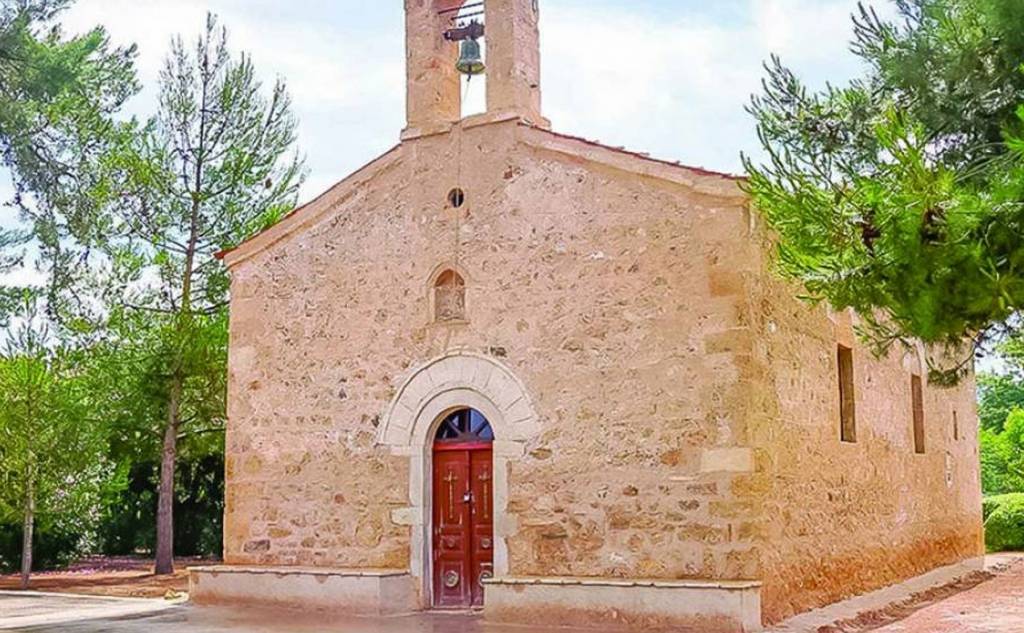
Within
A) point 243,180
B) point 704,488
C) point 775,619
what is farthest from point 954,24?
point 243,180

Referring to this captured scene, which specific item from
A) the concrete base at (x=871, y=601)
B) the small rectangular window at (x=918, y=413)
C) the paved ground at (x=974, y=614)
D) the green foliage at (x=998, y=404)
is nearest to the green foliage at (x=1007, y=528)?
the concrete base at (x=871, y=601)

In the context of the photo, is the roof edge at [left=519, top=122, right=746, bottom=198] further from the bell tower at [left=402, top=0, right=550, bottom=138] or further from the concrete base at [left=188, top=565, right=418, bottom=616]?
the concrete base at [left=188, top=565, right=418, bottom=616]

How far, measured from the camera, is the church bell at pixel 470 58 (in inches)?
470

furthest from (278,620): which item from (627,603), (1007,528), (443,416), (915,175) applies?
(1007,528)

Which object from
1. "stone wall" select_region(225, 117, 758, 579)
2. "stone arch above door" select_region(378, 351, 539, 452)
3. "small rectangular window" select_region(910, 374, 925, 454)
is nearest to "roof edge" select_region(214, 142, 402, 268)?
"stone wall" select_region(225, 117, 758, 579)

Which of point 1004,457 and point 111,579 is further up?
point 1004,457

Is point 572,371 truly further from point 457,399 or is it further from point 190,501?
point 190,501

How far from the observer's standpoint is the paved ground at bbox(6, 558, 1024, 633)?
33.8 ft

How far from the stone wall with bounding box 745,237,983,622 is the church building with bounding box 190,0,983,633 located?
0.05 metres

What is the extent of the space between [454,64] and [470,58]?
591 millimetres

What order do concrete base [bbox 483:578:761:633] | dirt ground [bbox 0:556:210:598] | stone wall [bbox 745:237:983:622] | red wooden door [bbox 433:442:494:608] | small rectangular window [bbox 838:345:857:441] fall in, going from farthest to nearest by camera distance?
dirt ground [bbox 0:556:210:598] < small rectangular window [bbox 838:345:857:441] < red wooden door [bbox 433:442:494:608] < stone wall [bbox 745:237:983:622] < concrete base [bbox 483:578:761:633]

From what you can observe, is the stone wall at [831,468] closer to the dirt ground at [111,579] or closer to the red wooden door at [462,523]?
the red wooden door at [462,523]

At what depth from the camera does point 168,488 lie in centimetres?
1841

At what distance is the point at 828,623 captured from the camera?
10.3 metres
